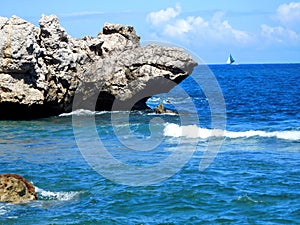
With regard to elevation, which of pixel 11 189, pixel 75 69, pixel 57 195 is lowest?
pixel 57 195

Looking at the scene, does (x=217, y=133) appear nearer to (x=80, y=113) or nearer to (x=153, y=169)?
(x=153, y=169)

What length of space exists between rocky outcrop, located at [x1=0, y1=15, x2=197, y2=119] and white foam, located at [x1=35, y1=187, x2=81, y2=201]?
18.3 meters

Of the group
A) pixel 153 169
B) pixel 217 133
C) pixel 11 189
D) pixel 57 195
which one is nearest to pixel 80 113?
pixel 217 133

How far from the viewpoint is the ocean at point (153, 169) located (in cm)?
1589

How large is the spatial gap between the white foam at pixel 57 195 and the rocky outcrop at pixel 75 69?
18.3 metres

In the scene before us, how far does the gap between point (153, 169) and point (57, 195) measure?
5298 millimetres

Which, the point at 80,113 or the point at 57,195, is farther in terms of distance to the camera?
the point at 80,113

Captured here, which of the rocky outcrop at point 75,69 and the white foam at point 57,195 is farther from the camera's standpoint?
the rocky outcrop at point 75,69

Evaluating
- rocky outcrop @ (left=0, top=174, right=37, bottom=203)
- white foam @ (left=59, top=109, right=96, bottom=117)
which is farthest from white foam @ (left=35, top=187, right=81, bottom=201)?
white foam @ (left=59, top=109, right=96, bottom=117)

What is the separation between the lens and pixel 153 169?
870 inches

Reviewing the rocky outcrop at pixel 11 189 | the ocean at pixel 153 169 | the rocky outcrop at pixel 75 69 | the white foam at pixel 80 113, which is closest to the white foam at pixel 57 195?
the ocean at pixel 153 169

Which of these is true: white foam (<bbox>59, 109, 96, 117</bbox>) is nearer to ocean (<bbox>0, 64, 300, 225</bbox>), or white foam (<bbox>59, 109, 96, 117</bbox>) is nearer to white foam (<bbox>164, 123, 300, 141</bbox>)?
ocean (<bbox>0, 64, 300, 225</bbox>)

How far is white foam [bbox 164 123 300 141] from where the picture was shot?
99.2 ft

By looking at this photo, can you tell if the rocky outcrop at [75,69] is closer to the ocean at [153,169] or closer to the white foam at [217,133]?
the ocean at [153,169]
